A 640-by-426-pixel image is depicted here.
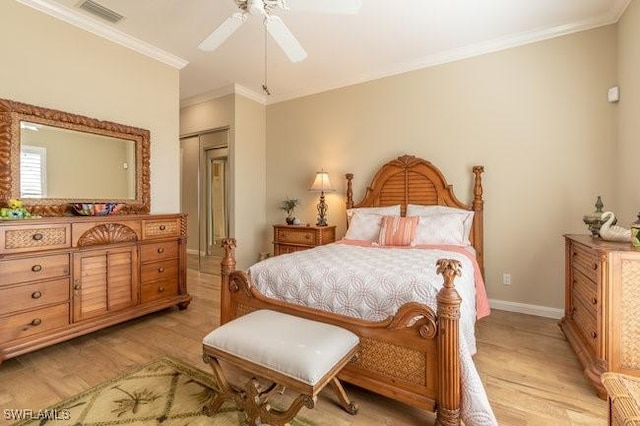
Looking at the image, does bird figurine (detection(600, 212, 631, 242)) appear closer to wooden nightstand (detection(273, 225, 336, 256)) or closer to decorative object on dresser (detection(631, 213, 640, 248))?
decorative object on dresser (detection(631, 213, 640, 248))

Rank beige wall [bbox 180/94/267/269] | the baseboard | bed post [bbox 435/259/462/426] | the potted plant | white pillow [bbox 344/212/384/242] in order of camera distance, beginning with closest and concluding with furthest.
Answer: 1. bed post [bbox 435/259/462/426]
2. the baseboard
3. white pillow [bbox 344/212/384/242]
4. the potted plant
5. beige wall [bbox 180/94/267/269]

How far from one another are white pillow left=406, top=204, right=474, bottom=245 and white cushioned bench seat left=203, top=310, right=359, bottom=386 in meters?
2.13

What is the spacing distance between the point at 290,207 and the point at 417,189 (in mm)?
1832

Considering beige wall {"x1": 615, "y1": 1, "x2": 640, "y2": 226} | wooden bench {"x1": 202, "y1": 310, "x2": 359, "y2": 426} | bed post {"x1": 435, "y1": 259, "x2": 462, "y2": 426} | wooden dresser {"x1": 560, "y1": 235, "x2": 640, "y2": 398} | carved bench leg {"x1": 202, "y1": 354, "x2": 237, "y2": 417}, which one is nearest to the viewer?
wooden bench {"x1": 202, "y1": 310, "x2": 359, "y2": 426}

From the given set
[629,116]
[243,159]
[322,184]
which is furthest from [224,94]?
[629,116]

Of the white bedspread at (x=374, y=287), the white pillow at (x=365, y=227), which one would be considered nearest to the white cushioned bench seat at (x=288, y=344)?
the white bedspread at (x=374, y=287)

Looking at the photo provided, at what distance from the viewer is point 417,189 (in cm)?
361

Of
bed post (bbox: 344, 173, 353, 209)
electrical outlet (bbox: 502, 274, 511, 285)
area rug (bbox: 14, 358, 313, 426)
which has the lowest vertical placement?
area rug (bbox: 14, 358, 313, 426)

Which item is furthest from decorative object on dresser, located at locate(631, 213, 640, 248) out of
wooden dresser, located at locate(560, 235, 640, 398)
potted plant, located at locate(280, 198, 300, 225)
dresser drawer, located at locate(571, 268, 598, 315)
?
potted plant, located at locate(280, 198, 300, 225)

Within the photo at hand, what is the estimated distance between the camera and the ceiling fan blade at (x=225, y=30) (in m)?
2.00

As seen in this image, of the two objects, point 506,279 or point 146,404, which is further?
point 506,279

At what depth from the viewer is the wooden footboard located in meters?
1.40

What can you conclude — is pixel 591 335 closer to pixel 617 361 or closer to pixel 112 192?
pixel 617 361

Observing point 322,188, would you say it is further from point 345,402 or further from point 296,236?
point 345,402
